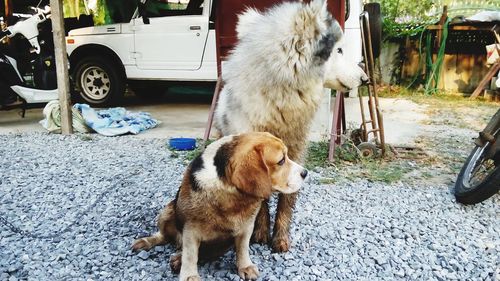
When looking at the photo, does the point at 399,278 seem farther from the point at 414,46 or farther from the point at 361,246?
the point at 414,46

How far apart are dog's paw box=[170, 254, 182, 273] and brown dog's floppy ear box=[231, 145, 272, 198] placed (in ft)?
2.19

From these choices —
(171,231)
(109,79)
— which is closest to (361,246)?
(171,231)

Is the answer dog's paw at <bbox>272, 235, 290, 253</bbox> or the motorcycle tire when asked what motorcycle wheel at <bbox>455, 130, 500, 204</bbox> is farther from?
dog's paw at <bbox>272, 235, 290, 253</bbox>

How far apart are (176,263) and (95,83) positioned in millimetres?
6561

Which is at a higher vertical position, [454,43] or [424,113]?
[454,43]

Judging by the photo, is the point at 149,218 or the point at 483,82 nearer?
the point at 149,218

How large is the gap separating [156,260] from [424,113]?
21.4 feet

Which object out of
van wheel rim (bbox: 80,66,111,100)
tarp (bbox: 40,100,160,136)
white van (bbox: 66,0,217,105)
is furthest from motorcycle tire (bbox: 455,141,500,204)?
van wheel rim (bbox: 80,66,111,100)

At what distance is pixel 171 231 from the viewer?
267cm

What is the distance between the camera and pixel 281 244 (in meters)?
2.83

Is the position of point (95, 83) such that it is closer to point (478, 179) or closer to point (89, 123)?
point (89, 123)

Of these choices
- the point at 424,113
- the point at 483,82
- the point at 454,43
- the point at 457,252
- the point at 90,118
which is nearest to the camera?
the point at 457,252

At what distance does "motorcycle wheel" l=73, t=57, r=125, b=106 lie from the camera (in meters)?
8.06

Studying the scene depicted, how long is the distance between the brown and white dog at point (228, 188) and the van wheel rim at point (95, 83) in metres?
6.39
